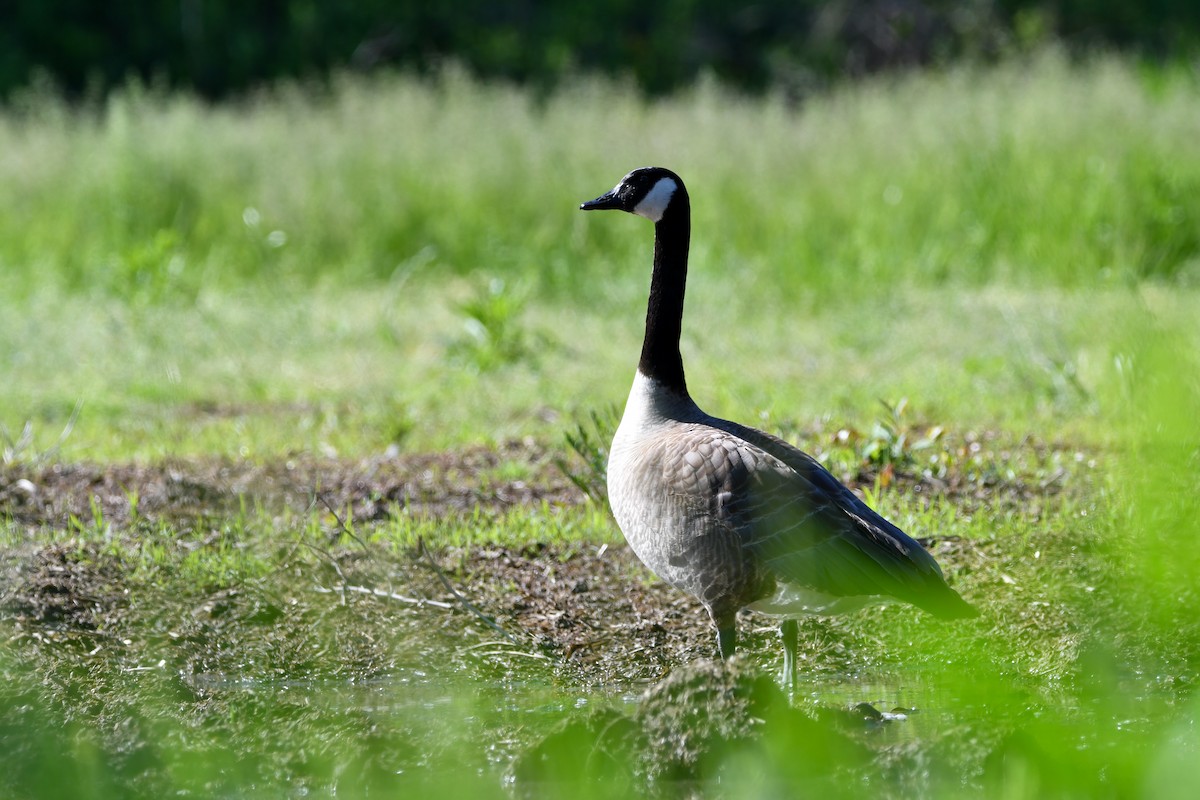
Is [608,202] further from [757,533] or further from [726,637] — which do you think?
[726,637]

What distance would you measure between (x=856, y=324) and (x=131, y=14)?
17.1 metres

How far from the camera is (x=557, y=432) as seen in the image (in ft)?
24.4

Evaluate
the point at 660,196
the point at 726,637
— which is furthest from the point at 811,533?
the point at 660,196

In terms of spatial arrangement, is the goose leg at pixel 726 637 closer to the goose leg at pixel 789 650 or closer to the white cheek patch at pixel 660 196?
the goose leg at pixel 789 650

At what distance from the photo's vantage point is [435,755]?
12.9 ft

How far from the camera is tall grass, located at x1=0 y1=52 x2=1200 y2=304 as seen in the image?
11812mm

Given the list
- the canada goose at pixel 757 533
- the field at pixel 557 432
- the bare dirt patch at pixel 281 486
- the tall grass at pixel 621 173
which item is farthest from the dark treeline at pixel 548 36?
the canada goose at pixel 757 533

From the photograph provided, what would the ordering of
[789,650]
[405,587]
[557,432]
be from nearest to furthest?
[789,650] → [405,587] → [557,432]

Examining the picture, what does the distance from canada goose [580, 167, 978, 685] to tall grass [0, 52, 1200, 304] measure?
675 centimetres

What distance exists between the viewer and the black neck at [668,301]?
4.88m

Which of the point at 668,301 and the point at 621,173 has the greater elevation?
the point at 668,301

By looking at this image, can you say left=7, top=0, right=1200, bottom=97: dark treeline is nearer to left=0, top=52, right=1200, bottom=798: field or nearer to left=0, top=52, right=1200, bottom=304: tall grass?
left=0, top=52, right=1200, bottom=304: tall grass

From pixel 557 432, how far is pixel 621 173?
6.41 meters

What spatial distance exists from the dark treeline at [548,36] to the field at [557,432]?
7.70m
